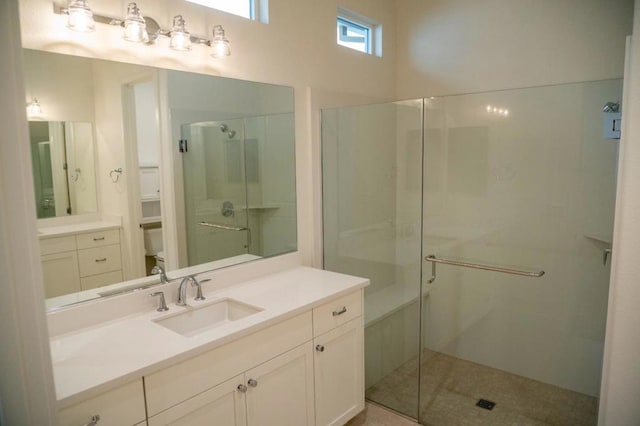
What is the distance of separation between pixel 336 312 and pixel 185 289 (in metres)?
0.80

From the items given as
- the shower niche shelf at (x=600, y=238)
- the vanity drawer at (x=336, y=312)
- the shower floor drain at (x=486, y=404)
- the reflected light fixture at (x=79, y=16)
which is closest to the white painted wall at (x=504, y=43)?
the shower niche shelf at (x=600, y=238)

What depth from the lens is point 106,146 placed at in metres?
1.83

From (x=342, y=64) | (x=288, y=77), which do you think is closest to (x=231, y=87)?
(x=288, y=77)

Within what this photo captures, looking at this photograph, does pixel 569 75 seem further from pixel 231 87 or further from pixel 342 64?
pixel 231 87

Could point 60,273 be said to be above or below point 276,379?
above

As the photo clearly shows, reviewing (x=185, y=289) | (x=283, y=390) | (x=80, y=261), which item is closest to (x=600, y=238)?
(x=283, y=390)

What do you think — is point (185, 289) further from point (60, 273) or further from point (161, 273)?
point (60, 273)

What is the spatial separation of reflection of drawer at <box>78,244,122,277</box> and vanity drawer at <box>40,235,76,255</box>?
0.16 ft

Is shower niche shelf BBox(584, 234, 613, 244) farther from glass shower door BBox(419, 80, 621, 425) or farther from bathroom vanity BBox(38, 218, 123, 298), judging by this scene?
bathroom vanity BBox(38, 218, 123, 298)

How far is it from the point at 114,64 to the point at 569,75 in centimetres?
278

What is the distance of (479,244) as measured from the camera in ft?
9.45

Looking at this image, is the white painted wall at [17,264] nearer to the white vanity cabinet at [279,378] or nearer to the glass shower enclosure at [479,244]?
the white vanity cabinet at [279,378]

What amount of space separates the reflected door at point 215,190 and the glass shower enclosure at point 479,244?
0.69m

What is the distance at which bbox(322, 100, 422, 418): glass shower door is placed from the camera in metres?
2.88
